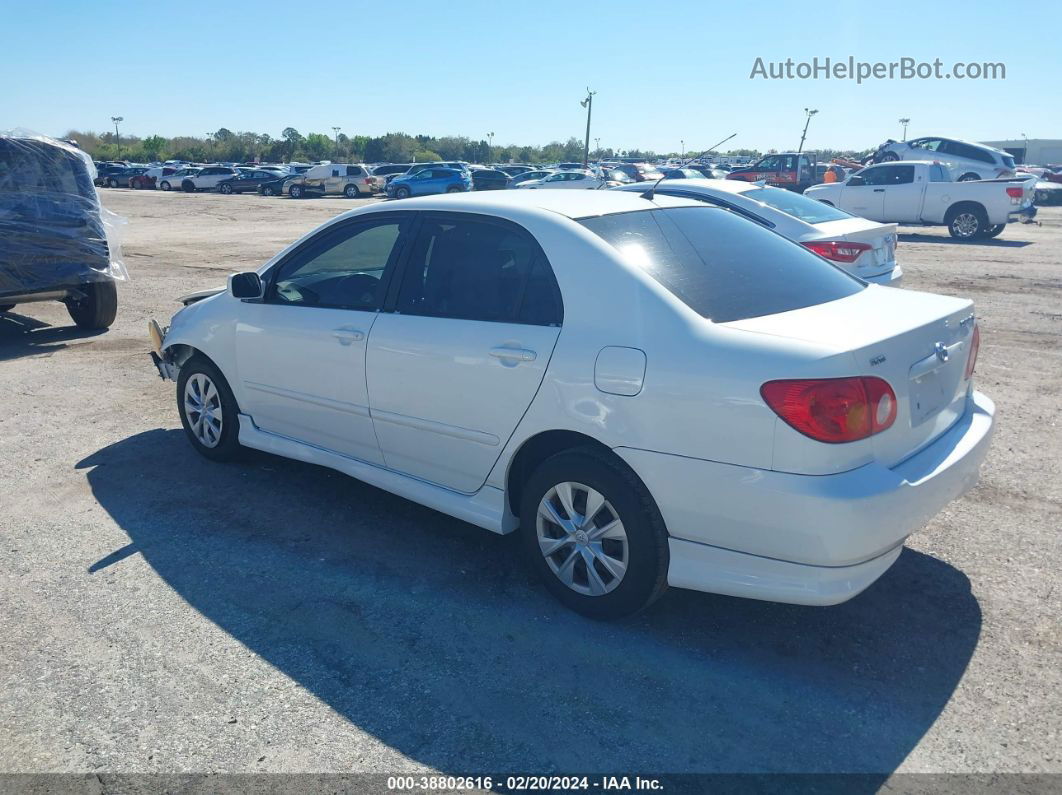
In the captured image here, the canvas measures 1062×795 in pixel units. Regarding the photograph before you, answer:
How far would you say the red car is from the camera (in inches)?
2045

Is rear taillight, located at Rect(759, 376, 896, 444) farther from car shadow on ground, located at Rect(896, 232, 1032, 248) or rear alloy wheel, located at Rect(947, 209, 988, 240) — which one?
rear alloy wheel, located at Rect(947, 209, 988, 240)

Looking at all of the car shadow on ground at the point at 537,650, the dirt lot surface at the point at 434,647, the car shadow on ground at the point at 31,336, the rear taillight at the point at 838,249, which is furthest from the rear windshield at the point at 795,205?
the car shadow on ground at the point at 31,336

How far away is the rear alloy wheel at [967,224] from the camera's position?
19.5 meters

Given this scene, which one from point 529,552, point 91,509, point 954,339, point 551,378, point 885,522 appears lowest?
point 91,509

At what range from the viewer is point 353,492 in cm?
523

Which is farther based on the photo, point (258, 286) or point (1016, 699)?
point (258, 286)

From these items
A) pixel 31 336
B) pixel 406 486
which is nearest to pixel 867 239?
pixel 406 486

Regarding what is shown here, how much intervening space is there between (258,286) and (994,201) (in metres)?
18.6

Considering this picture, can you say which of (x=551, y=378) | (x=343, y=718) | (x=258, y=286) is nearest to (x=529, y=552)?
(x=551, y=378)

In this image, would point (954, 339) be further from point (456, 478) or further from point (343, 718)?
point (343, 718)

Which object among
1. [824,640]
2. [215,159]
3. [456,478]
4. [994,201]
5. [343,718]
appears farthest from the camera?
[215,159]

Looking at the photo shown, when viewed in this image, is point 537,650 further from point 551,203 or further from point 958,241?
point 958,241

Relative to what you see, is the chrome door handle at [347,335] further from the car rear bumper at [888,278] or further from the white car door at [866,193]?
the white car door at [866,193]

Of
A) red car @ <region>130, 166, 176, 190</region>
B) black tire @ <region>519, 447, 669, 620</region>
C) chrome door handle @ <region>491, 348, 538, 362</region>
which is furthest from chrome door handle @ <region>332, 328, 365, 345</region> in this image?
red car @ <region>130, 166, 176, 190</region>
